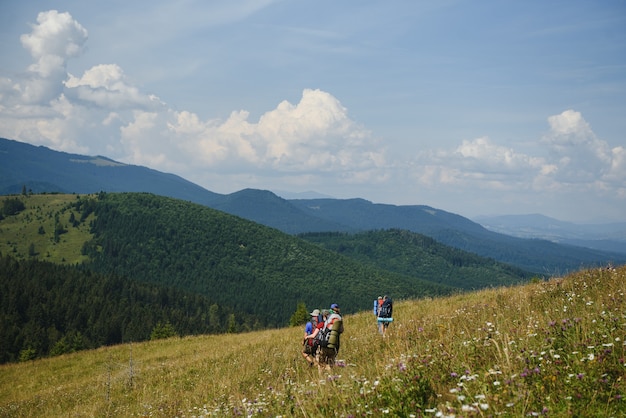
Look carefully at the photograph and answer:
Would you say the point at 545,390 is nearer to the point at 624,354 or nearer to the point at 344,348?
the point at 624,354

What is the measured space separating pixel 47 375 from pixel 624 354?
970 inches

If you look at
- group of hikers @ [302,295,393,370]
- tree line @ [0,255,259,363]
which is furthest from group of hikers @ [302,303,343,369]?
tree line @ [0,255,259,363]

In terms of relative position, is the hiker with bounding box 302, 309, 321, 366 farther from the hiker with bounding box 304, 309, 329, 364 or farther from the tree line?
the tree line

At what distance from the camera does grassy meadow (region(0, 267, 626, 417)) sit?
4.23m

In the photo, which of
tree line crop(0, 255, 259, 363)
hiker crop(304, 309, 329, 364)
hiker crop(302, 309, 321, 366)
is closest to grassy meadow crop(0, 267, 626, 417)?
hiker crop(302, 309, 321, 366)

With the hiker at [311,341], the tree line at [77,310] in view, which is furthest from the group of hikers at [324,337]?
the tree line at [77,310]

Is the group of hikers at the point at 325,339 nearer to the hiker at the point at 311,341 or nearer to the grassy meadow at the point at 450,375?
the hiker at the point at 311,341

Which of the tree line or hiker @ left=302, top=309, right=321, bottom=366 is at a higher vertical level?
hiker @ left=302, top=309, right=321, bottom=366

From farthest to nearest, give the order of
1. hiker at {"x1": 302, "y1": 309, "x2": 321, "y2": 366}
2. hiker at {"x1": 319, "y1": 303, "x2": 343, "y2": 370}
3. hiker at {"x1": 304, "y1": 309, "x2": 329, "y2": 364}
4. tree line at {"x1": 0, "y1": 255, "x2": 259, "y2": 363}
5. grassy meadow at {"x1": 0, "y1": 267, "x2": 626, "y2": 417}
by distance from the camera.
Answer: tree line at {"x1": 0, "y1": 255, "x2": 259, "y2": 363}, hiker at {"x1": 302, "y1": 309, "x2": 321, "y2": 366}, hiker at {"x1": 304, "y1": 309, "x2": 329, "y2": 364}, hiker at {"x1": 319, "y1": 303, "x2": 343, "y2": 370}, grassy meadow at {"x1": 0, "y1": 267, "x2": 626, "y2": 417}

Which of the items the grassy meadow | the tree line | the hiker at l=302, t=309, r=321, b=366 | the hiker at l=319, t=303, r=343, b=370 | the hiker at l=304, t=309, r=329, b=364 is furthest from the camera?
the tree line

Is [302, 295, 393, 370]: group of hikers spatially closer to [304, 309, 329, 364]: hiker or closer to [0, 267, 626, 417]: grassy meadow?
[304, 309, 329, 364]: hiker

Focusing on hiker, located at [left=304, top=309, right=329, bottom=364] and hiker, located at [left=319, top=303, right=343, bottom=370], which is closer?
hiker, located at [left=319, top=303, right=343, bottom=370]

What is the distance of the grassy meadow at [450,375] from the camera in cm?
423

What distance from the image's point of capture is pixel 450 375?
5.50 metres
